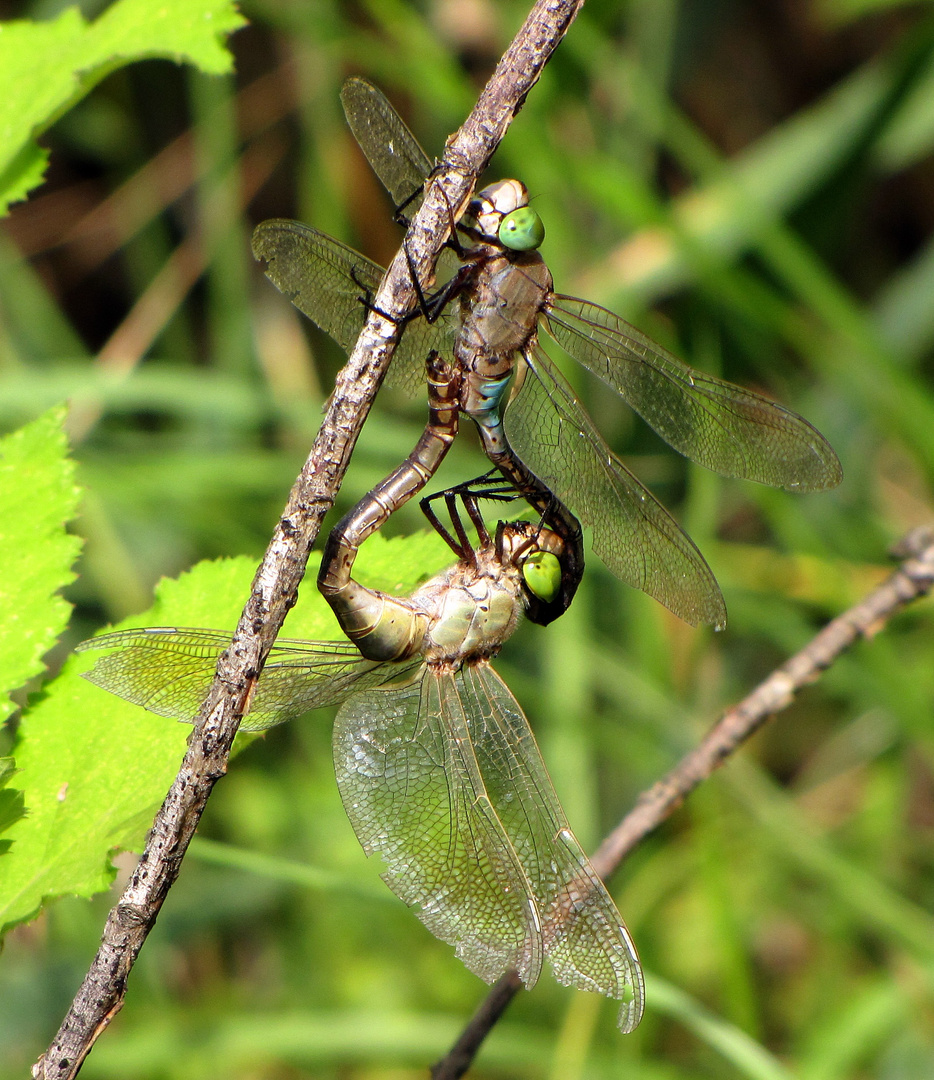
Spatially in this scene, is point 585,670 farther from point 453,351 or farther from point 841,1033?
point 453,351

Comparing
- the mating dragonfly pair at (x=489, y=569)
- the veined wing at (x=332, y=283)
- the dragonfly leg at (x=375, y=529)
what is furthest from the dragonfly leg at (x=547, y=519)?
the veined wing at (x=332, y=283)

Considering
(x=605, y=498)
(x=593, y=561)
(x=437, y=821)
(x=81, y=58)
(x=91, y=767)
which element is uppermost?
Answer: (x=81, y=58)

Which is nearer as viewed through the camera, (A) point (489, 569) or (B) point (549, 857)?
(B) point (549, 857)

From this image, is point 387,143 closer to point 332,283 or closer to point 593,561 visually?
point 332,283

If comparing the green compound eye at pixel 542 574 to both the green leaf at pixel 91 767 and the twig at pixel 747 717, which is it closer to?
the twig at pixel 747 717

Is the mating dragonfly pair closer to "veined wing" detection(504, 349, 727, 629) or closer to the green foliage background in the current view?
"veined wing" detection(504, 349, 727, 629)

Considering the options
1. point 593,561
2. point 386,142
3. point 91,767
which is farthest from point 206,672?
point 593,561

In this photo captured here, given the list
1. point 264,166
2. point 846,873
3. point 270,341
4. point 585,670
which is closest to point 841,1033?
point 846,873
